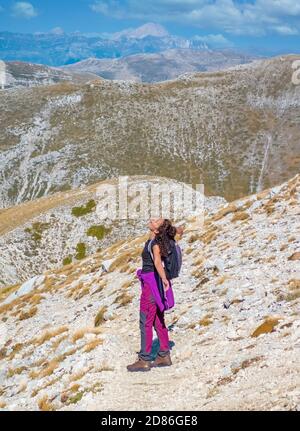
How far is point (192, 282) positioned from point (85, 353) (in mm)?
7121

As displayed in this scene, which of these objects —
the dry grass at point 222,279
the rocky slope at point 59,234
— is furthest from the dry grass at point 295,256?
the rocky slope at point 59,234

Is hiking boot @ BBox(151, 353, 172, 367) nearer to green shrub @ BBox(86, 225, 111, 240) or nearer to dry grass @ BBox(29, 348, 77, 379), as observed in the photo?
dry grass @ BBox(29, 348, 77, 379)

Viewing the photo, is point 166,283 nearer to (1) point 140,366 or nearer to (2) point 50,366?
(1) point 140,366

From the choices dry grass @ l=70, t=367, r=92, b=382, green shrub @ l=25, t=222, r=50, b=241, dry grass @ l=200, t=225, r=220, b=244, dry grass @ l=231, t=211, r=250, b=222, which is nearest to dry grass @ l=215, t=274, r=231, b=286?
dry grass @ l=200, t=225, r=220, b=244

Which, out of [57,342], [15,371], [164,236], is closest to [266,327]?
[164,236]

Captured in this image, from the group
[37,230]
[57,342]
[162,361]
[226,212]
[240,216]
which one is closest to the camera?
[162,361]

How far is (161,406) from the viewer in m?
11.8

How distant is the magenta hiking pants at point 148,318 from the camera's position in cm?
1467

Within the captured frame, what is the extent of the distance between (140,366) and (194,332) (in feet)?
9.87

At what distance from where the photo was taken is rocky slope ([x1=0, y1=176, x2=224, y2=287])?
235ft

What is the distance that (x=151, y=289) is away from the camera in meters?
14.6

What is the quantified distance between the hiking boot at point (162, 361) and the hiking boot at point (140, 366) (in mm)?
297

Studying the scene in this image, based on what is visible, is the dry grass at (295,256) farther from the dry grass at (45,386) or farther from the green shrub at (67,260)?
the green shrub at (67,260)
